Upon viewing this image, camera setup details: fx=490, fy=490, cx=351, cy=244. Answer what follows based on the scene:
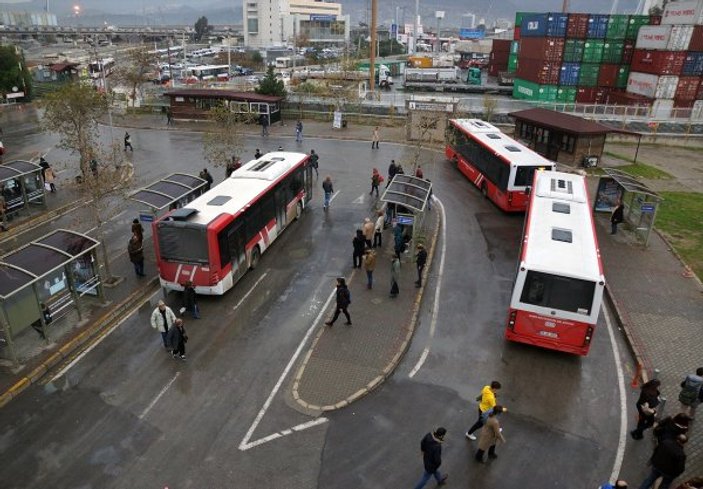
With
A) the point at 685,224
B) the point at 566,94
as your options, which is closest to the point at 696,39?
the point at 566,94

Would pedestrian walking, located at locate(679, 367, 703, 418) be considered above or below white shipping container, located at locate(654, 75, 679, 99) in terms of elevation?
below

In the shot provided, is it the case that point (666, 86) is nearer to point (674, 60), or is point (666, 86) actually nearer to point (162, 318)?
point (674, 60)

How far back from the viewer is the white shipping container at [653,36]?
45094 millimetres

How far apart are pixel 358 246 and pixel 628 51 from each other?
48.2 metres

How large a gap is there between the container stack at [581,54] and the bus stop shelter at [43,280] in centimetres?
5133

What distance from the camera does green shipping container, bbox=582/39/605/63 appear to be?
50.8m

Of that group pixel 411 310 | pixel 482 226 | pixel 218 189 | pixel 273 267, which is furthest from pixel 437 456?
pixel 482 226

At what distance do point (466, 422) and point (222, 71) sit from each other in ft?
296

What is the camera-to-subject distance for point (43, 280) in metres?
12.3

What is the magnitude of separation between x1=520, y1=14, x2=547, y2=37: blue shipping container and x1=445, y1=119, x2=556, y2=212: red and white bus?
29896mm

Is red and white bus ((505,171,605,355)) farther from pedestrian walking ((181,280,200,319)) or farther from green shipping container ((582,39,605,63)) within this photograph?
green shipping container ((582,39,605,63))

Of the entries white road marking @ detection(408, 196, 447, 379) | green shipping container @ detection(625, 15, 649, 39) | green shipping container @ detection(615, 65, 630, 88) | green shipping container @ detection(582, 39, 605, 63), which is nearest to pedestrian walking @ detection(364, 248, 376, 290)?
white road marking @ detection(408, 196, 447, 379)

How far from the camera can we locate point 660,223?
72.4ft

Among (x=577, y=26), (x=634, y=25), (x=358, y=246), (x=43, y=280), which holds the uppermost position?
(x=634, y=25)
